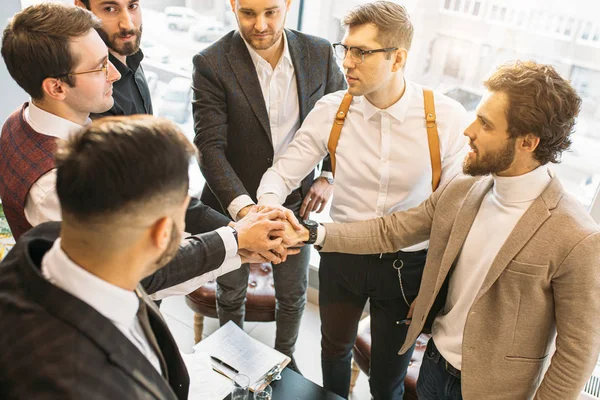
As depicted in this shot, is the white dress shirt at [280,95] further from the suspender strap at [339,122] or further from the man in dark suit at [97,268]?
the man in dark suit at [97,268]

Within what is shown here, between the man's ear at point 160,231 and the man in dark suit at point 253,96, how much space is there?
1083mm

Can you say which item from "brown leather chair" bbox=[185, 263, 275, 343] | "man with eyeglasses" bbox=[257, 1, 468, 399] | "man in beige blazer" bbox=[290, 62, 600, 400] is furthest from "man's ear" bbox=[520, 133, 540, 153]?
"brown leather chair" bbox=[185, 263, 275, 343]

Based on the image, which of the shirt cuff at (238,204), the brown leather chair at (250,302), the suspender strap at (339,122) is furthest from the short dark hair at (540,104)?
the brown leather chair at (250,302)

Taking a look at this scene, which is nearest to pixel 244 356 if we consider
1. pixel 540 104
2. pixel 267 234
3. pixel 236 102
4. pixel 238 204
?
pixel 267 234

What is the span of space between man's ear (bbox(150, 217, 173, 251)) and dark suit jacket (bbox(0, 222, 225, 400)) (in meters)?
0.18

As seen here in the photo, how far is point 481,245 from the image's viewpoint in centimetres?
168

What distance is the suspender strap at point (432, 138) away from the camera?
6.44 feet

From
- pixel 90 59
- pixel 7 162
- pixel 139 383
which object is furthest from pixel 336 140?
pixel 139 383

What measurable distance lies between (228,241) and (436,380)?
89cm

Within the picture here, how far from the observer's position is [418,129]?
1.98 meters

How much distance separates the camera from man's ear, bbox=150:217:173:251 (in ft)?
3.53

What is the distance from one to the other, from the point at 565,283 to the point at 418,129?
77cm

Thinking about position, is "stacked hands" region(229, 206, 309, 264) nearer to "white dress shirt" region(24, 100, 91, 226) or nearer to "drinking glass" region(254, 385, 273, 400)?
"drinking glass" region(254, 385, 273, 400)

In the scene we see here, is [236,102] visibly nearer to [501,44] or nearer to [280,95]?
[280,95]
